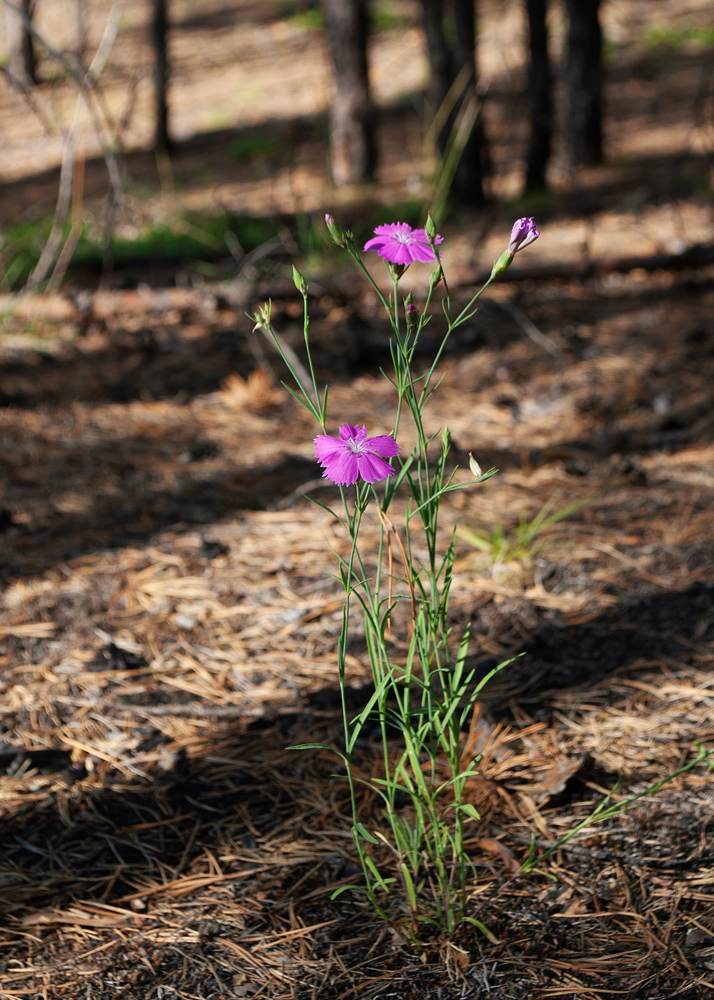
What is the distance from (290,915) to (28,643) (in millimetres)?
895

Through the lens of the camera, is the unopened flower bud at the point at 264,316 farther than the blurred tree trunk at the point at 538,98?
No

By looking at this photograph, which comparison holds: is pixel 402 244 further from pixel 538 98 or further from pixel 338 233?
pixel 538 98

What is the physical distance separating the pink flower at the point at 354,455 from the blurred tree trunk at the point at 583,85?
192 inches

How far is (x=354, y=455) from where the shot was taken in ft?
3.10

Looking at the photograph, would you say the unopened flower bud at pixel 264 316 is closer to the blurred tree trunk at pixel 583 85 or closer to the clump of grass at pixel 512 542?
the clump of grass at pixel 512 542

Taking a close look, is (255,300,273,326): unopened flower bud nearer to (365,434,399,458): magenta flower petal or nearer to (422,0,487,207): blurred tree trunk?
(365,434,399,458): magenta flower petal

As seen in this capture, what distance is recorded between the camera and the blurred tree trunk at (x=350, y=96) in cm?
562

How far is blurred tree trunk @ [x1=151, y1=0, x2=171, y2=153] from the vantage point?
6992mm

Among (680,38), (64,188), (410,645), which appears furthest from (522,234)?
(680,38)

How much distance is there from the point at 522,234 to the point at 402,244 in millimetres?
150

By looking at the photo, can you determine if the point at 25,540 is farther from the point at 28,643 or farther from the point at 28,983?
the point at 28,983

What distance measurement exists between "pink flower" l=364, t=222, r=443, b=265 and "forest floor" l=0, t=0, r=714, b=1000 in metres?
0.85

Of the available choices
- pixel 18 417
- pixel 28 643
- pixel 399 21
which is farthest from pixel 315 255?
pixel 399 21

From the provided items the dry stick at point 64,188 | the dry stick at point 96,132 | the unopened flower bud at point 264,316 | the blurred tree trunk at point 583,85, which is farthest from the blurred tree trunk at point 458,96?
the unopened flower bud at point 264,316
